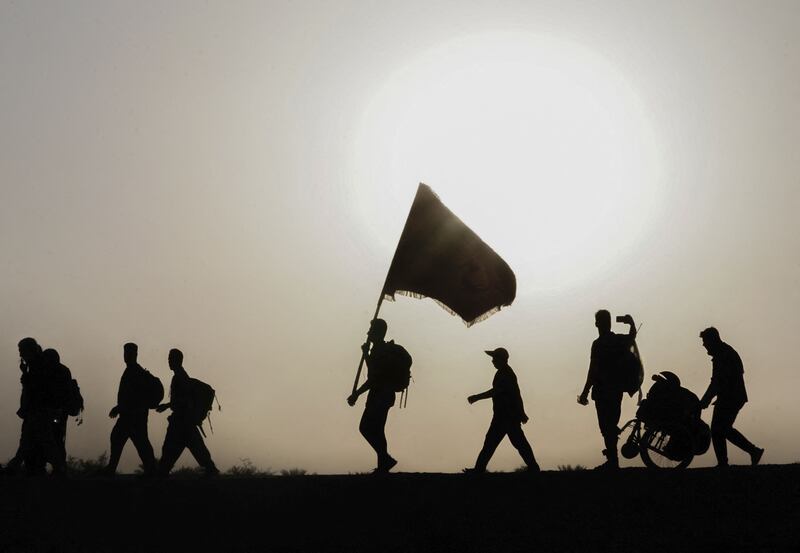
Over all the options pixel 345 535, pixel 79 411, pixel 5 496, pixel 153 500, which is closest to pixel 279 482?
pixel 153 500

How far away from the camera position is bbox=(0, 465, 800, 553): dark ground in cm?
1127

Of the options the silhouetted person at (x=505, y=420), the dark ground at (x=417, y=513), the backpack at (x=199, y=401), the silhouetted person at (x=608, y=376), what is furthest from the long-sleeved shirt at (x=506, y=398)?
the backpack at (x=199, y=401)

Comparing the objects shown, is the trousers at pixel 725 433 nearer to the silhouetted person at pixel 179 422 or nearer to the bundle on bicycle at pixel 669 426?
the bundle on bicycle at pixel 669 426

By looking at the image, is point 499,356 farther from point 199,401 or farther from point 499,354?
point 199,401

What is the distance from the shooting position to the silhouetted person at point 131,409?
17.0 metres

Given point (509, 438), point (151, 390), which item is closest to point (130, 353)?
point (151, 390)

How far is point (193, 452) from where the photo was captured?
17.2 meters

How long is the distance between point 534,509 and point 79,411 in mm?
7816

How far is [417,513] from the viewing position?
12.5m

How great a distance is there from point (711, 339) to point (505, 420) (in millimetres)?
2946

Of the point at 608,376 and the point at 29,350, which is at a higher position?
the point at 29,350

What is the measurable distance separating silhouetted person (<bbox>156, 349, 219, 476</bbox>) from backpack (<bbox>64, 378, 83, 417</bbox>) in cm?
115

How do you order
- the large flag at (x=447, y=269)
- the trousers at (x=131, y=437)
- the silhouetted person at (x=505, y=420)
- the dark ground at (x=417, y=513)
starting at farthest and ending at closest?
the trousers at (x=131, y=437) < the large flag at (x=447, y=269) < the silhouetted person at (x=505, y=420) < the dark ground at (x=417, y=513)

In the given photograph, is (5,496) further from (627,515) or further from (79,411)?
(627,515)
